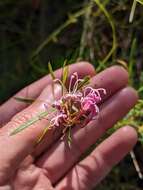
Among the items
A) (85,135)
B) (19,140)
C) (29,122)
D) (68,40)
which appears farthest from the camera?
(68,40)

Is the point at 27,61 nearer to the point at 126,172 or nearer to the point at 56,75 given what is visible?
the point at 56,75

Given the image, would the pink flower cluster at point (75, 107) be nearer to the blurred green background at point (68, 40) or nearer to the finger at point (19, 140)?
the finger at point (19, 140)

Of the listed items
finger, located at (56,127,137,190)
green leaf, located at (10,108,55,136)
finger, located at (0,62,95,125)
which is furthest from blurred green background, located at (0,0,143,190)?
green leaf, located at (10,108,55,136)

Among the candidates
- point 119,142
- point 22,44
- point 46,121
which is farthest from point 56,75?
point 22,44

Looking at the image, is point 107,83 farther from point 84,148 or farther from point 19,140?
point 19,140

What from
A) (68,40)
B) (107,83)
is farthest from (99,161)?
(68,40)

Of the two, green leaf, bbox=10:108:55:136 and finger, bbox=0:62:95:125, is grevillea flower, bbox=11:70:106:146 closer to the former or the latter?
green leaf, bbox=10:108:55:136
